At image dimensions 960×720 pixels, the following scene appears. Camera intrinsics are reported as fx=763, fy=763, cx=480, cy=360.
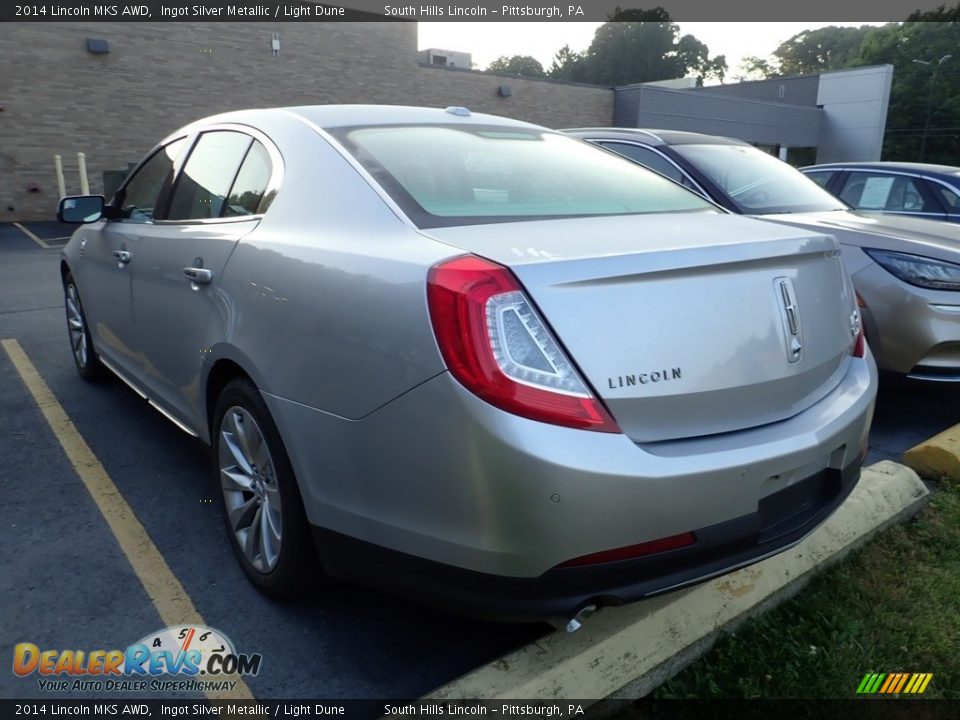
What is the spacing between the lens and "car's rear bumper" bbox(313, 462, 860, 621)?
1.85 meters

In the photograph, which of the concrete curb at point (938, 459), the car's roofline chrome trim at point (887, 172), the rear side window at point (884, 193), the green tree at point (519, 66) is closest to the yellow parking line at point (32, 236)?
the car's roofline chrome trim at point (887, 172)

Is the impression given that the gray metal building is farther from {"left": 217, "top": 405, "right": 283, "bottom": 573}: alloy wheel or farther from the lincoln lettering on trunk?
the lincoln lettering on trunk

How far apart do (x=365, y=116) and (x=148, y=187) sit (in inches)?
63.2

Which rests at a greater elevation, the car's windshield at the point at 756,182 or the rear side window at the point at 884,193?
the car's windshield at the point at 756,182

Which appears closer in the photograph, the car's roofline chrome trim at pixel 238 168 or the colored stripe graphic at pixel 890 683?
the colored stripe graphic at pixel 890 683

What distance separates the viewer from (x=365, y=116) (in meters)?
2.93

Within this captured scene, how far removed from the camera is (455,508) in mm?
1867

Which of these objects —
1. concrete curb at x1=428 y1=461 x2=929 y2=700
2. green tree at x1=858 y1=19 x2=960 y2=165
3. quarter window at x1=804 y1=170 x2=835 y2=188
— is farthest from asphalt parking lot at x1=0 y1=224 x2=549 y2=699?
green tree at x1=858 y1=19 x2=960 y2=165

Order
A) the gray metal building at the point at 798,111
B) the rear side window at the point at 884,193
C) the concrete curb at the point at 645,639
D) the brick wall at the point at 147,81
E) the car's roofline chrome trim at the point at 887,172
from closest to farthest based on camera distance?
the concrete curb at the point at 645,639, the car's roofline chrome trim at the point at 887,172, the rear side window at the point at 884,193, the brick wall at the point at 147,81, the gray metal building at the point at 798,111

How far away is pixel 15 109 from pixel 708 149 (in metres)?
18.7

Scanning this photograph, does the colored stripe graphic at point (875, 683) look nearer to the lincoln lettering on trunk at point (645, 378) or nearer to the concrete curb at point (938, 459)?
the lincoln lettering on trunk at point (645, 378)

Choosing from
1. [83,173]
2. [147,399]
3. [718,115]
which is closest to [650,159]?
[147,399]

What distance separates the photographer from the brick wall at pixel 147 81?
18.5 meters

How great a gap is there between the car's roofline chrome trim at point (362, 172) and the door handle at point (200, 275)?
0.65 metres
